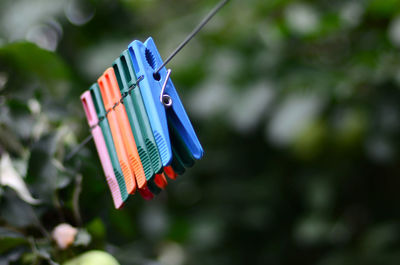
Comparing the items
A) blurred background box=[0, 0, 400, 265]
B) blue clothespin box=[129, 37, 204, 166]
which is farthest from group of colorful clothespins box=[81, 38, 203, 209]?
blurred background box=[0, 0, 400, 265]

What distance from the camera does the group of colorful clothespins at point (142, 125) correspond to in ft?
1.41

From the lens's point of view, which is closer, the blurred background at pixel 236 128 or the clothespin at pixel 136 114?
the clothespin at pixel 136 114

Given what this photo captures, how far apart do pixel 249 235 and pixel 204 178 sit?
25 cm

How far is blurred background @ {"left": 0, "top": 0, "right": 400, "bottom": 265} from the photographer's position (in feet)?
2.07

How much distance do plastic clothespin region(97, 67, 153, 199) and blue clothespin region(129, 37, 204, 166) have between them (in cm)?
4

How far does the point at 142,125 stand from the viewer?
1.46 ft

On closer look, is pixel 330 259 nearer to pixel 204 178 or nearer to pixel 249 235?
pixel 249 235

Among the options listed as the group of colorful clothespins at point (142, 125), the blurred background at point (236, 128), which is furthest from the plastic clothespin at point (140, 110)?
the blurred background at point (236, 128)

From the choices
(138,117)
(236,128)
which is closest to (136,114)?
(138,117)

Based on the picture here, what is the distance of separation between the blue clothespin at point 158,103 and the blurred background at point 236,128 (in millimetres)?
194

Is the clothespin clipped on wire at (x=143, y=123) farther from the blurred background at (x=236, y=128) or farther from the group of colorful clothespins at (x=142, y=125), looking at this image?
the blurred background at (x=236, y=128)

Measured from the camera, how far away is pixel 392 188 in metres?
1.42

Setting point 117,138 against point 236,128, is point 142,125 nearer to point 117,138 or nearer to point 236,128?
point 117,138

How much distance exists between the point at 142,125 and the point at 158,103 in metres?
0.03
